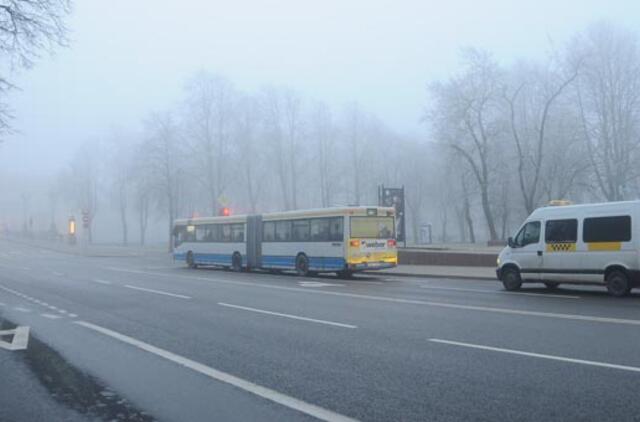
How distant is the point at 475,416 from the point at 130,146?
7709 cm

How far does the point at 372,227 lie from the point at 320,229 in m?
2.15

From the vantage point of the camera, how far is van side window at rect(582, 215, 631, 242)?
15.3m

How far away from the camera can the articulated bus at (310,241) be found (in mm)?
24641

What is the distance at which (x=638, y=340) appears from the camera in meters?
9.16

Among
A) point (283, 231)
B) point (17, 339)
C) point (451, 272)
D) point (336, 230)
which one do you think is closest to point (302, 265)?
point (283, 231)

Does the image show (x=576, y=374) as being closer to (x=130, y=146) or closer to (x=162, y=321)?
(x=162, y=321)

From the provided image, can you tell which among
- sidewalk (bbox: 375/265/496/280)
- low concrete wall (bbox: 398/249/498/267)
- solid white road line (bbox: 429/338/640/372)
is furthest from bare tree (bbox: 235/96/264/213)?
solid white road line (bbox: 429/338/640/372)

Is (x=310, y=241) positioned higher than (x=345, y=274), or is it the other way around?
(x=310, y=241)

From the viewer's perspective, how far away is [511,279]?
58.2ft

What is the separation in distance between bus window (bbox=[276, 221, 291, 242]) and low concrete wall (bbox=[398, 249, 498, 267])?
690 cm

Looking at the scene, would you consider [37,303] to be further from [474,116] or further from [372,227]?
[474,116]

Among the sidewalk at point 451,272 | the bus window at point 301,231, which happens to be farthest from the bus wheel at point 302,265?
the sidewalk at point 451,272

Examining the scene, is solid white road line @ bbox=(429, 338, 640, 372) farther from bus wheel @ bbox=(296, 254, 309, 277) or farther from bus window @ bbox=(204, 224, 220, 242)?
bus window @ bbox=(204, 224, 220, 242)

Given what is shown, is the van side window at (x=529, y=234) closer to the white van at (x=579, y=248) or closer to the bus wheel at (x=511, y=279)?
the white van at (x=579, y=248)
